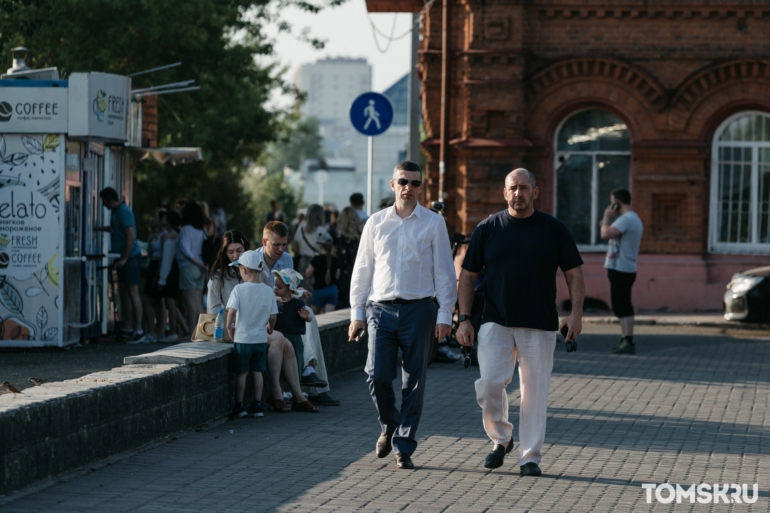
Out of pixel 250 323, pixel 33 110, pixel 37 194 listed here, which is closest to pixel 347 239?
pixel 37 194

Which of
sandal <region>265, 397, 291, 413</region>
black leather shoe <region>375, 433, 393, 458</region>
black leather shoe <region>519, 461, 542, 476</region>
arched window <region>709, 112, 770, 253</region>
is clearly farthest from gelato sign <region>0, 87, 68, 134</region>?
arched window <region>709, 112, 770, 253</region>

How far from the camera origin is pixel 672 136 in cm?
2447

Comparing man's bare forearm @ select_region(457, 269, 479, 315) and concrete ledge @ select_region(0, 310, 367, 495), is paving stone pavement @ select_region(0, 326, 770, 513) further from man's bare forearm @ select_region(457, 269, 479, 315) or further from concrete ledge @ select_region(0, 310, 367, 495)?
man's bare forearm @ select_region(457, 269, 479, 315)

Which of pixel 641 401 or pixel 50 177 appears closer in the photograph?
pixel 641 401

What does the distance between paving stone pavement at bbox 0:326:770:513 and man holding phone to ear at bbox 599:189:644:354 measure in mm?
3162

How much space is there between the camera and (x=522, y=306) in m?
8.79

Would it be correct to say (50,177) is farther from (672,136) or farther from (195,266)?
A: (672,136)

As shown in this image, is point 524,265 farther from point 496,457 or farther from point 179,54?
point 179,54

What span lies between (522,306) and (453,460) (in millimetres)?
1226

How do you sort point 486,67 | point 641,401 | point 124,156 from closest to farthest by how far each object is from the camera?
point 641,401 < point 124,156 < point 486,67

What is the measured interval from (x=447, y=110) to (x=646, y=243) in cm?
427

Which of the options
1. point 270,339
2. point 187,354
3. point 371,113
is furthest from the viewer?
point 371,113

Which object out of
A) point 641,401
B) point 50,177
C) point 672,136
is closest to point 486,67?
point 672,136

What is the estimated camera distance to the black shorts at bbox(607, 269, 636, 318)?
17344 millimetres
